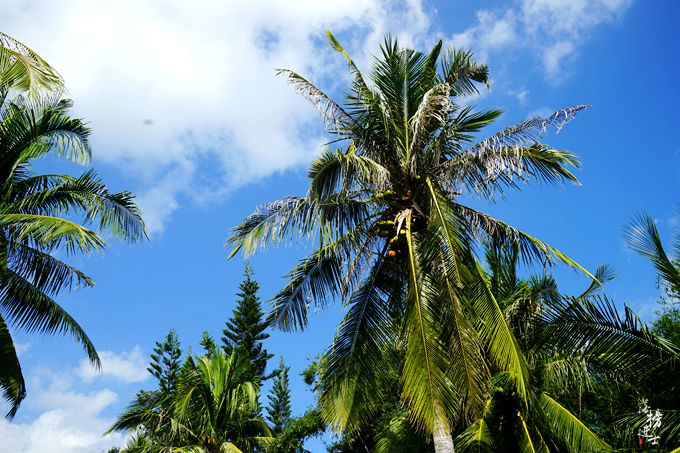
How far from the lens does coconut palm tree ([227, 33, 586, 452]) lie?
291 inches

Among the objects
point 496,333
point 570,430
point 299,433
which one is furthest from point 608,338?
point 299,433

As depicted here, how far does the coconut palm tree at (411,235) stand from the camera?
7.39 m

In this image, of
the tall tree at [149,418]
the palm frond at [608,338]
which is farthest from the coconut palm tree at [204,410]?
the palm frond at [608,338]

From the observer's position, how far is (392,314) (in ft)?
30.0

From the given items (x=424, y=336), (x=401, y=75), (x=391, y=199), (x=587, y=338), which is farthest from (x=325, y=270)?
(x=587, y=338)

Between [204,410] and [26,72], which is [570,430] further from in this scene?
[26,72]

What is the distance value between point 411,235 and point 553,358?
4.80 meters

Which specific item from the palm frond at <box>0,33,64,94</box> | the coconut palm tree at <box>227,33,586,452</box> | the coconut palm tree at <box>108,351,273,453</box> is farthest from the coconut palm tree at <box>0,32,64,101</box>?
the coconut palm tree at <box>108,351,273,453</box>

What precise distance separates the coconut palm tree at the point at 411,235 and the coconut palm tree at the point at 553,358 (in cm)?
82

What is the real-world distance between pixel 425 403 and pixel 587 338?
2.19 m

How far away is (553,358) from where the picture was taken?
11477 mm

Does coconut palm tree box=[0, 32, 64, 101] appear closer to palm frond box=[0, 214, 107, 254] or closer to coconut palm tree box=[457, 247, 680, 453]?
palm frond box=[0, 214, 107, 254]

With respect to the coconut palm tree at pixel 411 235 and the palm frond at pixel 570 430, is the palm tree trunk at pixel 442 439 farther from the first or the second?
the palm frond at pixel 570 430

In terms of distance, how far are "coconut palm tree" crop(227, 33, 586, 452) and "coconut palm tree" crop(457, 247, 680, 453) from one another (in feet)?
2.70
